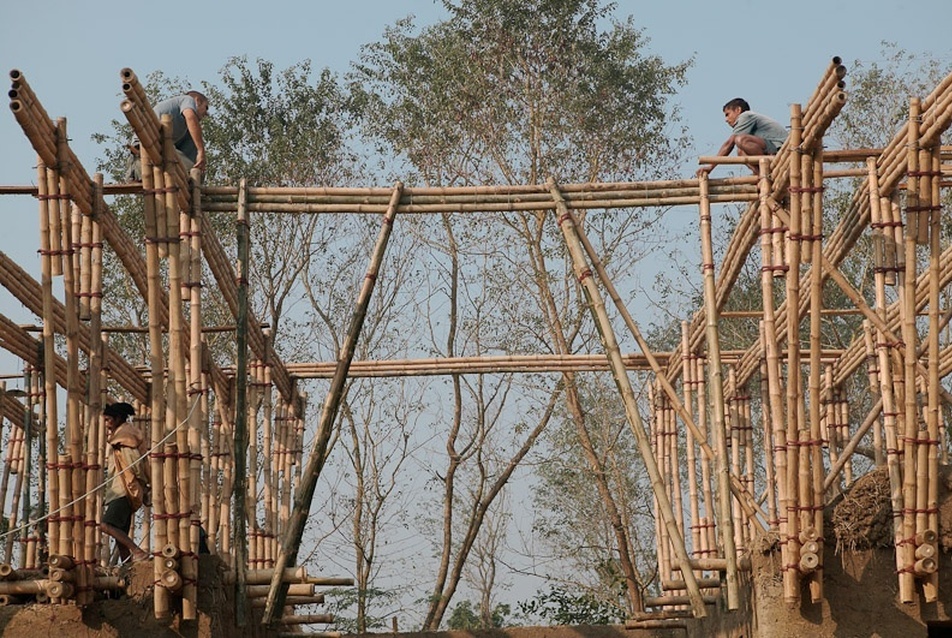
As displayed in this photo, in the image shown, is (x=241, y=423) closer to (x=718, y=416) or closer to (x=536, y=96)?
(x=718, y=416)

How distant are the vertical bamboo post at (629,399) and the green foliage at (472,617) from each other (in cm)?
1370

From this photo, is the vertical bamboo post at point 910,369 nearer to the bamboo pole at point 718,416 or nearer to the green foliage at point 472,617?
the bamboo pole at point 718,416

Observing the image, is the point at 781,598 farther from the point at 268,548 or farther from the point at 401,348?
the point at 401,348

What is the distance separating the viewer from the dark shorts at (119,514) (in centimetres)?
1027

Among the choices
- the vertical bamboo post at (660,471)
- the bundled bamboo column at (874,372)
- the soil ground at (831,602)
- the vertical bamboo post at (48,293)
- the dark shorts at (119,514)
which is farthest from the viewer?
the vertical bamboo post at (660,471)

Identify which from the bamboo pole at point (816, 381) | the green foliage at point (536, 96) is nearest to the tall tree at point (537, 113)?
the green foliage at point (536, 96)

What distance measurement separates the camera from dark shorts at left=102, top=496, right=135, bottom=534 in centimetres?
1027

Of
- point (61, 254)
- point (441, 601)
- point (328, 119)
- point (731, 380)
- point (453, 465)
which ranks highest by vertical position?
point (328, 119)

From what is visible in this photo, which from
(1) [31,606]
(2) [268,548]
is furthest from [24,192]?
(2) [268,548]

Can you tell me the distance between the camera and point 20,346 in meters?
11.8

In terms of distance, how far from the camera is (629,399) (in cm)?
983

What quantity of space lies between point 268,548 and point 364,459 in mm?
9416

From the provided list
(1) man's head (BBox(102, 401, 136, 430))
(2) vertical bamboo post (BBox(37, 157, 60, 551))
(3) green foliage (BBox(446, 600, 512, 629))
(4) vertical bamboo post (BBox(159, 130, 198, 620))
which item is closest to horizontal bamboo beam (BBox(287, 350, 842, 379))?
(1) man's head (BBox(102, 401, 136, 430))

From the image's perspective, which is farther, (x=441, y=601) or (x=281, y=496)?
(x=441, y=601)
